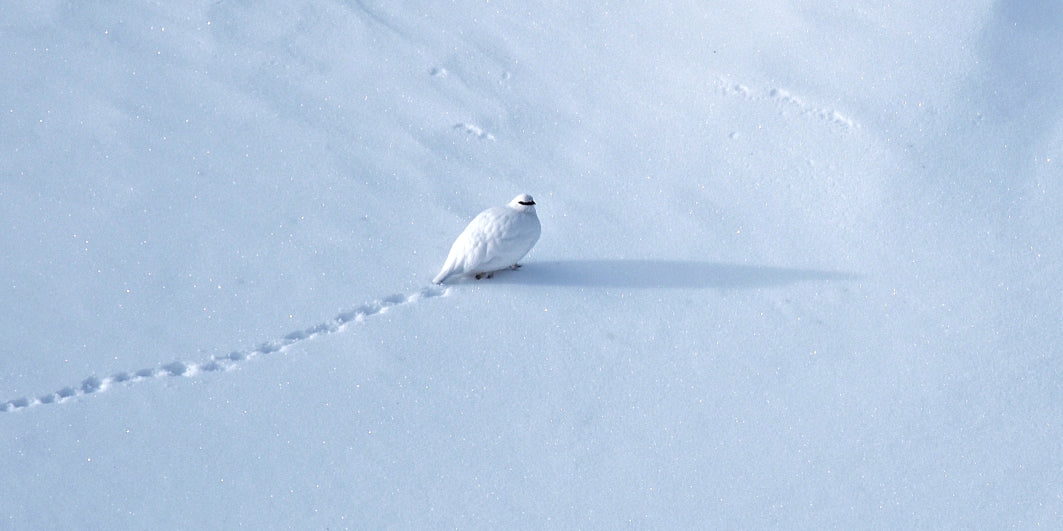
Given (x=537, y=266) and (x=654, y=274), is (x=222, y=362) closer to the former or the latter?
(x=537, y=266)

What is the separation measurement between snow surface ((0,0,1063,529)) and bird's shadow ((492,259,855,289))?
1 cm

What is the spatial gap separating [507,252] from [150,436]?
1312mm

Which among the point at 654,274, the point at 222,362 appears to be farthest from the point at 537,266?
the point at 222,362

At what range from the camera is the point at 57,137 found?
411 cm

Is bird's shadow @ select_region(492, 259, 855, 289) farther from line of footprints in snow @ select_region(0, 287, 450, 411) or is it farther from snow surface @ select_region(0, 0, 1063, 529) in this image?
line of footprints in snow @ select_region(0, 287, 450, 411)

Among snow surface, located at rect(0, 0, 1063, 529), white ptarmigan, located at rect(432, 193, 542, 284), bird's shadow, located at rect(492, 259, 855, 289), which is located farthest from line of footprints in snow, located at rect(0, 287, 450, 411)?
bird's shadow, located at rect(492, 259, 855, 289)

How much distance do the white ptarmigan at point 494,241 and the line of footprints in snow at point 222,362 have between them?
131mm

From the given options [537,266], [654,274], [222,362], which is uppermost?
[654,274]

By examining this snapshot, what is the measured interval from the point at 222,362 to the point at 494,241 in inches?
39.2

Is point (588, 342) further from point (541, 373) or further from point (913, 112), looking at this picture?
point (913, 112)

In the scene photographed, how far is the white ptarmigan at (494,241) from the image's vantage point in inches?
136

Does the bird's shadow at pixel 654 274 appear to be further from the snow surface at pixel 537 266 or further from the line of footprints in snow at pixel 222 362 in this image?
the line of footprints in snow at pixel 222 362

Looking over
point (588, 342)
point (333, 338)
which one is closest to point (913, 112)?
point (588, 342)

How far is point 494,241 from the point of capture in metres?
3.45
